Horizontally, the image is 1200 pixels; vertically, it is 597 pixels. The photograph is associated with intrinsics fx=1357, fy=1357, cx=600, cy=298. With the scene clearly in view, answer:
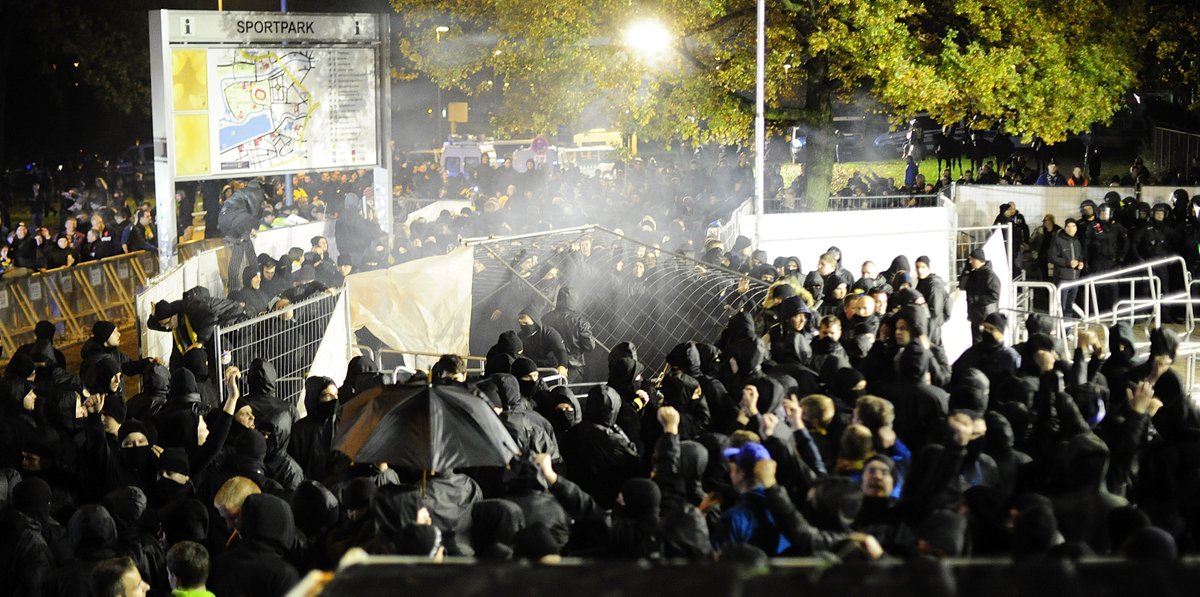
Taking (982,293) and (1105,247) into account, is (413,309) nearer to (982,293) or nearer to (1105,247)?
(982,293)

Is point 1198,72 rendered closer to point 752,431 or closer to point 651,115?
point 651,115

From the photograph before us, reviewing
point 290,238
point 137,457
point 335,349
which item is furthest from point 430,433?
point 290,238

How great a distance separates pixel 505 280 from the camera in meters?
13.7

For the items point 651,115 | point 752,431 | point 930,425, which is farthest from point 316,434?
point 651,115

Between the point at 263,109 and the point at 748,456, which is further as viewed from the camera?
the point at 263,109

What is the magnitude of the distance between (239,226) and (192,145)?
2.43 m

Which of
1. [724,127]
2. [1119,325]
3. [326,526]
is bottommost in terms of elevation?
[326,526]

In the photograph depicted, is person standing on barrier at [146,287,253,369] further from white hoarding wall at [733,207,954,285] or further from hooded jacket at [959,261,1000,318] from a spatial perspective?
white hoarding wall at [733,207,954,285]

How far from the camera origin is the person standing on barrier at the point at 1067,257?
17500 millimetres

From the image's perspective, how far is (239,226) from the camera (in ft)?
59.6

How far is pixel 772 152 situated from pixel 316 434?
85.4 feet

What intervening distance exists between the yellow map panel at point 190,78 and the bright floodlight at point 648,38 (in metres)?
7.05

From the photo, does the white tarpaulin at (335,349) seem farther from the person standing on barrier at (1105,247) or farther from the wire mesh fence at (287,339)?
the person standing on barrier at (1105,247)

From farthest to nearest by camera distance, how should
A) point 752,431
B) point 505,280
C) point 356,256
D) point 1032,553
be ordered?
point 356,256
point 505,280
point 752,431
point 1032,553
